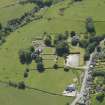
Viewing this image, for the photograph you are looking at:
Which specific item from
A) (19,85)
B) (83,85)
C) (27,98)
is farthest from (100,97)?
(19,85)

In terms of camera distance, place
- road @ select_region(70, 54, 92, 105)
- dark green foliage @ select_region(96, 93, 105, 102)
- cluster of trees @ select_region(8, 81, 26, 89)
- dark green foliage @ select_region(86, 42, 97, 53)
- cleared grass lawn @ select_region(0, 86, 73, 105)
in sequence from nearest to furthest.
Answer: dark green foliage @ select_region(96, 93, 105, 102)
road @ select_region(70, 54, 92, 105)
cleared grass lawn @ select_region(0, 86, 73, 105)
cluster of trees @ select_region(8, 81, 26, 89)
dark green foliage @ select_region(86, 42, 97, 53)

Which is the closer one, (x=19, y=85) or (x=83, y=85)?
(x=83, y=85)

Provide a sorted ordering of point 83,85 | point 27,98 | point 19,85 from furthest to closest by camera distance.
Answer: point 19,85, point 27,98, point 83,85

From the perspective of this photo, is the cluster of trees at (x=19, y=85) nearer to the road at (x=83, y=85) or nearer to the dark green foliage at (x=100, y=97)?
the road at (x=83, y=85)

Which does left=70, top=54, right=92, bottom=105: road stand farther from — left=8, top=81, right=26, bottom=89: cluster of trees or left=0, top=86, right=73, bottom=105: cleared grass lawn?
left=8, top=81, right=26, bottom=89: cluster of trees

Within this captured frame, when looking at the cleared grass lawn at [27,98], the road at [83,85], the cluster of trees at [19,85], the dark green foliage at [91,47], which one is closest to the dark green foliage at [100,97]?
the road at [83,85]

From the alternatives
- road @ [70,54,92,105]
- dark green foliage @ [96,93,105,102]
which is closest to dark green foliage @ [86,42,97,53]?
road @ [70,54,92,105]

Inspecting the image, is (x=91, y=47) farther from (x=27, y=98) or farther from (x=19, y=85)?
(x=27, y=98)

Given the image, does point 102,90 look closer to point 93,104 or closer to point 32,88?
point 93,104
